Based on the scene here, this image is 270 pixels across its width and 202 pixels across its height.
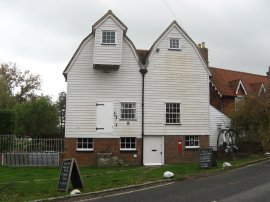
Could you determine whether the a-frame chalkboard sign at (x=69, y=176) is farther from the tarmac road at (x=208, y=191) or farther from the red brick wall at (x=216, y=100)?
the red brick wall at (x=216, y=100)

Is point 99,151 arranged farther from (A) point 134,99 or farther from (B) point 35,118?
(B) point 35,118

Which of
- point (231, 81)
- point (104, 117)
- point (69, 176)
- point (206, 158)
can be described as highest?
point (231, 81)

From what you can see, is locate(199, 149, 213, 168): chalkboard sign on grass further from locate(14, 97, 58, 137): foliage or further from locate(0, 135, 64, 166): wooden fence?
locate(14, 97, 58, 137): foliage

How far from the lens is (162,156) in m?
30.7

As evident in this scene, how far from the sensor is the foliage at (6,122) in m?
34.9

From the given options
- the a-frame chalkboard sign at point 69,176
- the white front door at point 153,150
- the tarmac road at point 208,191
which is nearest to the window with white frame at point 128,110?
the white front door at point 153,150

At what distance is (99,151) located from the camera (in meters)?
29.9

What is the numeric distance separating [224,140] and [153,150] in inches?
300

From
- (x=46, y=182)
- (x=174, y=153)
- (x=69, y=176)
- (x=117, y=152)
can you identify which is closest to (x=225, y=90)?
(x=174, y=153)

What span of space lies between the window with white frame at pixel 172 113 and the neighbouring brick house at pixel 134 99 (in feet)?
0.23

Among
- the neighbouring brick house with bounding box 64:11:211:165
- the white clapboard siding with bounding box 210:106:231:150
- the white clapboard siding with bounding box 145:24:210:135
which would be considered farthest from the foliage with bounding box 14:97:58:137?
the white clapboard siding with bounding box 210:106:231:150

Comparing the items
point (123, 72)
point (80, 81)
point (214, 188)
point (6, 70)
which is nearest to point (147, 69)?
point (123, 72)

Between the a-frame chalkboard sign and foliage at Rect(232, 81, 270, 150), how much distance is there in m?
19.3

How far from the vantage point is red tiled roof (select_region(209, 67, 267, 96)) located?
4144 centimetres
